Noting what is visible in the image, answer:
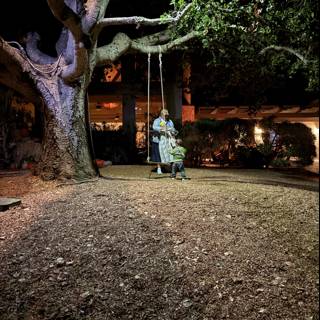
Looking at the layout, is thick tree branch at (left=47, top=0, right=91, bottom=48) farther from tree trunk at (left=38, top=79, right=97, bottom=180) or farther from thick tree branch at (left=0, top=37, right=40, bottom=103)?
thick tree branch at (left=0, top=37, right=40, bottom=103)

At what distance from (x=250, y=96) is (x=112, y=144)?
653 cm

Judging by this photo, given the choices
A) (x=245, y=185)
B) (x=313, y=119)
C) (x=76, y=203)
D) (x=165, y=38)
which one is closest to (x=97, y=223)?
(x=76, y=203)

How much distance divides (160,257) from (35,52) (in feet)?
25.4

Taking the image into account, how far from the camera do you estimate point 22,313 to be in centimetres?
387

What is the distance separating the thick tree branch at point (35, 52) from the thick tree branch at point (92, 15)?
2096 mm

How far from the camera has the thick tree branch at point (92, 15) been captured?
333 inches

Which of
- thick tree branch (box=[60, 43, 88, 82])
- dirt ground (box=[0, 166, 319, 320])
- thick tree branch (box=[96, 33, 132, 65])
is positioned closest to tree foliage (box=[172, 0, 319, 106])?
thick tree branch (box=[96, 33, 132, 65])

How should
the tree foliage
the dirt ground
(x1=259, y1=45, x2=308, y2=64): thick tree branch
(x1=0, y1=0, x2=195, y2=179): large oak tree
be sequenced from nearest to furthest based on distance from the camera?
the dirt ground → (x1=0, y1=0, x2=195, y2=179): large oak tree → the tree foliage → (x1=259, y1=45, x2=308, y2=64): thick tree branch

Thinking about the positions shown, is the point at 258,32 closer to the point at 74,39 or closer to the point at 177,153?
the point at 177,153

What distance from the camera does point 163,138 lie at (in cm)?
1070

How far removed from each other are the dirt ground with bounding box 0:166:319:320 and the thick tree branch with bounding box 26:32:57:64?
437 centimetres

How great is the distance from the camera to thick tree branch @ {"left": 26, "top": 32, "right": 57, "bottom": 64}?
33.7 ft

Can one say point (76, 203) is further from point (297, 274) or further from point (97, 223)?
point (297, 274)

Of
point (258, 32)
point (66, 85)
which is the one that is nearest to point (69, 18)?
point (66, 85)
